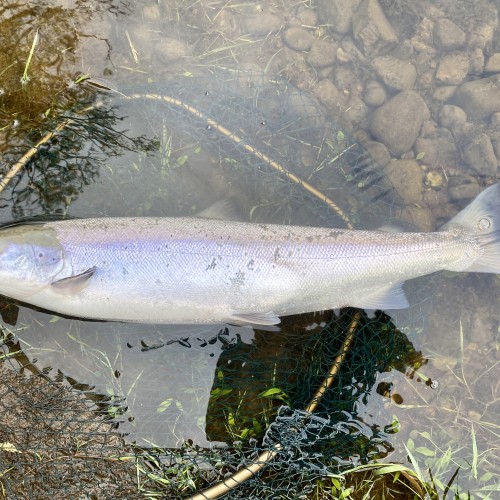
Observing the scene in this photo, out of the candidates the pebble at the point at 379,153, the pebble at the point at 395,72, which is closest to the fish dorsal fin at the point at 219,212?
the pebble at the point at 379,153

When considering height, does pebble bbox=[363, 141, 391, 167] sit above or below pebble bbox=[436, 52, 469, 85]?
below

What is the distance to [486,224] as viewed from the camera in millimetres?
3184

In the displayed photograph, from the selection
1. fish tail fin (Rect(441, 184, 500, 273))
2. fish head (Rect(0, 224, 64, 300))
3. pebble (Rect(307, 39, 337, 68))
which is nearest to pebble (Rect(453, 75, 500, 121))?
fish tail fin (Rect(441, 184, 500, 273))

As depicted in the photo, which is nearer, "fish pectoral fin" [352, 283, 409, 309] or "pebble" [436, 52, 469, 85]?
"fish pectoral fin" [352, 283, 409, 309]

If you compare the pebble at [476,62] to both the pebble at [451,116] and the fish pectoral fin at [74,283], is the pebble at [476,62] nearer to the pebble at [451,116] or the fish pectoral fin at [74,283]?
the pebble at [451,116]

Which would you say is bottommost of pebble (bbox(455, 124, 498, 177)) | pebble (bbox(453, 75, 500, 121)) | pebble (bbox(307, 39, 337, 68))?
pebble (bbox(455, 124, 498, 177))

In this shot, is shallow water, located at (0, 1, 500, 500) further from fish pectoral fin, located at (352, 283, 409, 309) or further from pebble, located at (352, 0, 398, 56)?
fish pectoral fin, located at (352, 283, 409, 309)

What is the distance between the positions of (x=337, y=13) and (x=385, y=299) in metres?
2.52

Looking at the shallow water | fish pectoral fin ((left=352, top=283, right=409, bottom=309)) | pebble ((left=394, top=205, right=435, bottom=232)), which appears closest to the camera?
fish pectoral fin ((left=352, top=283, right=409, bottom=309))

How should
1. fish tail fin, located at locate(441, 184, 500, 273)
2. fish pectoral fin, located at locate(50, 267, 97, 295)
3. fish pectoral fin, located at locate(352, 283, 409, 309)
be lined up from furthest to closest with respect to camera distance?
1. fish tail fin, located at locate(441, 184, 500, 273)
2. fish pectoral fin, located at locate(352, 283, 409, 309)
3. fish pectoral fin, located at locate(50, 267, 97, 295)

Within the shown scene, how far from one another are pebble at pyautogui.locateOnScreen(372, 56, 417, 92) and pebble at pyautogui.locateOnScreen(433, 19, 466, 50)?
1.11ft

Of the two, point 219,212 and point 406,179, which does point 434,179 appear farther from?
point 219,212

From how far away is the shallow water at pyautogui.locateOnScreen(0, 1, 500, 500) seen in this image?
3.29 metres

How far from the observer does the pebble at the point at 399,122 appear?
3717 mm
